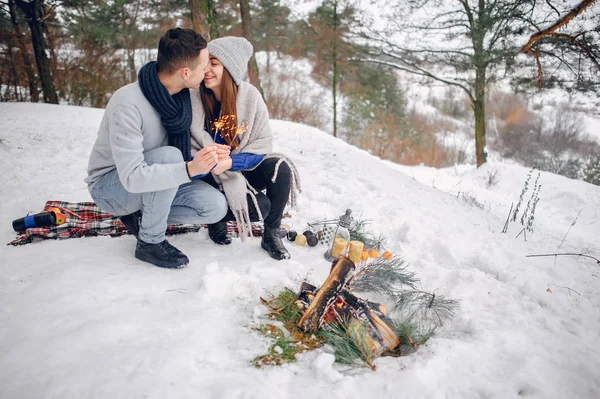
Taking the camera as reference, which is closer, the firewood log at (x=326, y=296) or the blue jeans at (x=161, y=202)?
the firewood log at (x=326, y=296)

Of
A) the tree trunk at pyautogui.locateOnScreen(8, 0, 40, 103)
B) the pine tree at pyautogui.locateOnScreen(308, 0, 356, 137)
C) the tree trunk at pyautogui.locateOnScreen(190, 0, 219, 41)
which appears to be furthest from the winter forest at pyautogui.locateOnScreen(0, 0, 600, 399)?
the pine tree at pyautogui.locateOnScreen(308, 0, 356, 137)

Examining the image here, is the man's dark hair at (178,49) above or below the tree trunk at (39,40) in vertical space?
below

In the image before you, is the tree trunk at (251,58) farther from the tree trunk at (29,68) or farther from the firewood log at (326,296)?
the firewood log at (326,296)

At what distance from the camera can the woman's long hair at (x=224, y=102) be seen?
2133mm

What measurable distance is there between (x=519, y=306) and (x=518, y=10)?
4.44m

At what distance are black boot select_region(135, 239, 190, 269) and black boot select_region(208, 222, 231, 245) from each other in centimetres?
40

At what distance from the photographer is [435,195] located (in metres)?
4.21

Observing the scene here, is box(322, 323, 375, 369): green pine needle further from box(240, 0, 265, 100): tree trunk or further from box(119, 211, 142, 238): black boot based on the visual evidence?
box(240, 0, 265, 100): tree trunk

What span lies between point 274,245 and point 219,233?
437mm

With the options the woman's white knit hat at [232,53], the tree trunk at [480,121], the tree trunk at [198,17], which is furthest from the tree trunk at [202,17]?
the tree trunk at [480,121]

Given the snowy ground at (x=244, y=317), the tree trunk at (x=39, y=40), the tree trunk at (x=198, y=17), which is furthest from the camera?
the tree trunk at (x=39, y=40)

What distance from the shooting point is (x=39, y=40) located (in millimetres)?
6633

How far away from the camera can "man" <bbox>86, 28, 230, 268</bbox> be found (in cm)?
173

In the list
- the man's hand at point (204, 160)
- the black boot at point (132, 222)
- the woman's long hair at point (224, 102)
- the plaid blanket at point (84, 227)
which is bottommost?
the plaid blanket at point (84, 227)
